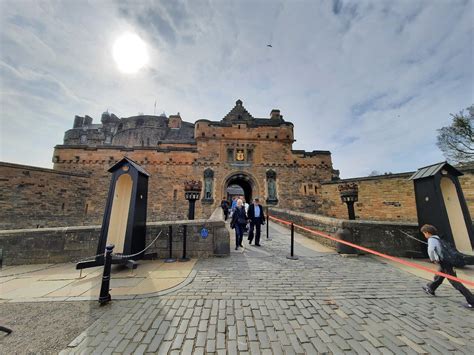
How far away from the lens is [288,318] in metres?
2.48

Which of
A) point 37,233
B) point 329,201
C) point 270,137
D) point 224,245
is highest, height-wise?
point 270,137

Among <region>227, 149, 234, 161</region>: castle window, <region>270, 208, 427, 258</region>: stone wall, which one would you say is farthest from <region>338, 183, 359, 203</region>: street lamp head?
<region>227, 149, 234, 161</region>: castle window

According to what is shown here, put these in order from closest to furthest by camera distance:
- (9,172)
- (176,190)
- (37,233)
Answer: (37,233) < (9,172) < (176,190)

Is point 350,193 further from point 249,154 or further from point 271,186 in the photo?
point 249,154

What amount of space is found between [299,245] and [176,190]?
10933mm

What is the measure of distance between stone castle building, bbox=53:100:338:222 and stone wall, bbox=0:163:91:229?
0.68m

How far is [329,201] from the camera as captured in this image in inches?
596

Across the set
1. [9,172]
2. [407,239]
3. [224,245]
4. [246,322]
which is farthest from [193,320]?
[9,172]

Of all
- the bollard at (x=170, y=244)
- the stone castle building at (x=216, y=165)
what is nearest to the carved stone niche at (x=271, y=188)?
the stone castle building at (x=216, y=165)

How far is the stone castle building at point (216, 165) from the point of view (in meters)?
14.4

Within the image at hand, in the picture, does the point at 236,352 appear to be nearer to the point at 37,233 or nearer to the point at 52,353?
the point at 52,353

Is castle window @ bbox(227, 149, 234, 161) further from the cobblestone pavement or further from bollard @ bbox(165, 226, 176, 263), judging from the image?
the cobblestone pavement

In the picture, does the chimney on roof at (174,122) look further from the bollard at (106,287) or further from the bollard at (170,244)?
the bollard at (106,287)

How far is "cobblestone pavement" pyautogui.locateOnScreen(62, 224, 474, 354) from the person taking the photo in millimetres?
1996
